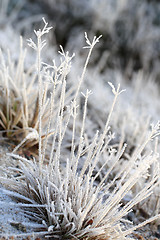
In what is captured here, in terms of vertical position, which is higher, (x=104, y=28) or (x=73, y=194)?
(x=73, y=194)

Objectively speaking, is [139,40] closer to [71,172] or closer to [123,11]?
[123,11]

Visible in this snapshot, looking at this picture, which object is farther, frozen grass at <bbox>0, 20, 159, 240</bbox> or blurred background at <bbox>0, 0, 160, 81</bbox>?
blurred background at <bbox>0, 0, 160, 81</bbox>

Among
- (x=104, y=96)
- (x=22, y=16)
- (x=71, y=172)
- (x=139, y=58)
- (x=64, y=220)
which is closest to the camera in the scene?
(x=64, y=220)

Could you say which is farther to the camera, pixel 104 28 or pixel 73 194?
pixel 104 28

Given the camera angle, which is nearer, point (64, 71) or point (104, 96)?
point (64, 71)

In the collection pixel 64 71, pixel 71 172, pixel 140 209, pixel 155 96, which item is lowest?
pixel 155 96

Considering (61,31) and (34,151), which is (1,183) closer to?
(34,151)

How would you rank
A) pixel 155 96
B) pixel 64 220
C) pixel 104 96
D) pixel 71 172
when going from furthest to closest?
1. pixel 155 96
2. pixel 104 96
3. pixel 71 172
4. pixel 64 220

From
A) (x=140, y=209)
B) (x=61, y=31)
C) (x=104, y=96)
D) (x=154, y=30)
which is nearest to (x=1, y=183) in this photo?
(x=140, y=209)

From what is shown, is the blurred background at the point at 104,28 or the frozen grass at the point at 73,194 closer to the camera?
the frozen grass at the point at 73,194

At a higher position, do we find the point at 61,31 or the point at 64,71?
the point at 64,71
